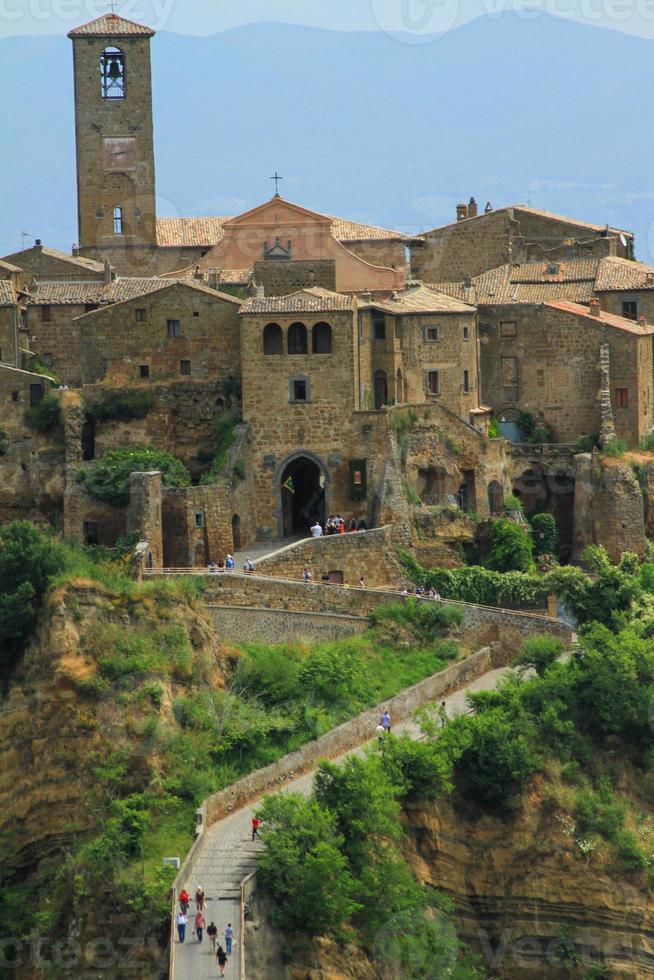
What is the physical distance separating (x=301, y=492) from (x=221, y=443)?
3.14 meters

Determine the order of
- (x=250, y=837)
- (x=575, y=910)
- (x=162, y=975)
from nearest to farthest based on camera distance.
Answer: (x=162, y=975)
(x=250, y=837)
(x=575, y=910)

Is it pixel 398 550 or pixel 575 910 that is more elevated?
pixel 398 550

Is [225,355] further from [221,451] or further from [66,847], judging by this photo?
[66,847]

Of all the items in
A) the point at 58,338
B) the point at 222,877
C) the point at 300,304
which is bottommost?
the point at 222,877

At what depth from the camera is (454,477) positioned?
77688mm

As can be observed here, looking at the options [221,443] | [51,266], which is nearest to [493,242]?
[51,266]

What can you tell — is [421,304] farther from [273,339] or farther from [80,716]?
[80,716]

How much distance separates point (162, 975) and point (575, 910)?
12.9 meters

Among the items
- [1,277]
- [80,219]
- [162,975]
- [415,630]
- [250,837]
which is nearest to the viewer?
[162,975]

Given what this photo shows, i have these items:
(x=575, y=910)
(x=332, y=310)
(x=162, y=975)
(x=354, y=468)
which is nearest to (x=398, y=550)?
(x=354, y=468)

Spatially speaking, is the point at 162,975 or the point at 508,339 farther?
the point at 508,339

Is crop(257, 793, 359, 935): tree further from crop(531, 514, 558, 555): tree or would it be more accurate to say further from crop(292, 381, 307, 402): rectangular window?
crop(531, 514, 558, 555): tree

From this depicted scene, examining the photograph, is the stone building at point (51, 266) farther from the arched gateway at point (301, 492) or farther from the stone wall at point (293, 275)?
the arched gateway at point (301, 492)

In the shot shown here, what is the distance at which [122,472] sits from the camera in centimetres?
7412
